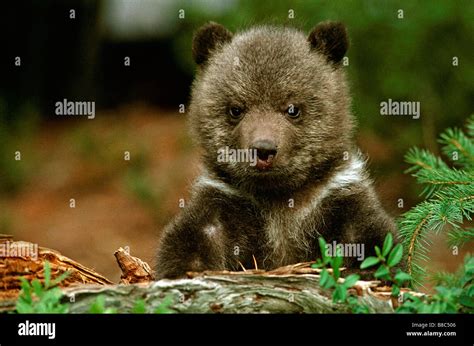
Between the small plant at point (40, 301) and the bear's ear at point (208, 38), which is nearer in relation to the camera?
the small plant at point (40, 301)

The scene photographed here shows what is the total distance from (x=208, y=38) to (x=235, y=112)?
887 millimetres

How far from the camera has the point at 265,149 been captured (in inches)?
239

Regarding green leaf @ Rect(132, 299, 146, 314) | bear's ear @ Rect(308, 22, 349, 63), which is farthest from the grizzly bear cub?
green leaf @ Rect(132, 299, 146, 314)

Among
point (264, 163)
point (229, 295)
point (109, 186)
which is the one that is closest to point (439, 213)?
point (264, 163)

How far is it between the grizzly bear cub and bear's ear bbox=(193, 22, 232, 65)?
36 cm

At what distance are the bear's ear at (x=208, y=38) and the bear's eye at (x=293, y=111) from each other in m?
0.99

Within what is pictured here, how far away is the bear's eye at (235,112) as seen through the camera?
6.39m

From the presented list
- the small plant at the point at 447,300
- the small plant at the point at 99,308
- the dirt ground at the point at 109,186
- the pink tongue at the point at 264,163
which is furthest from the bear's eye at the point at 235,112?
the dirt ground at the point at 109,186

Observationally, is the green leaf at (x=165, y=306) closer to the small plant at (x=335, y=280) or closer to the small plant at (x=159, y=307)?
the small plant at (x=159, y=307)

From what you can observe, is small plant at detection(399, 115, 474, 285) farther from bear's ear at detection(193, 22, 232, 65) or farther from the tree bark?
bear's ear at detection(193, 22, 232, 65)

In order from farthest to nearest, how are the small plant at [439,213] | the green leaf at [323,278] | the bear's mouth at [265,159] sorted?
the bear's mouth at [265,159], the small plant at [439,213], the green leaf at [323,278]

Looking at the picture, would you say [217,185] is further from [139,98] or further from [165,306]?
[139,98]


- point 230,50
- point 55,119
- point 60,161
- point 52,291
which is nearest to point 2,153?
point 60,161
